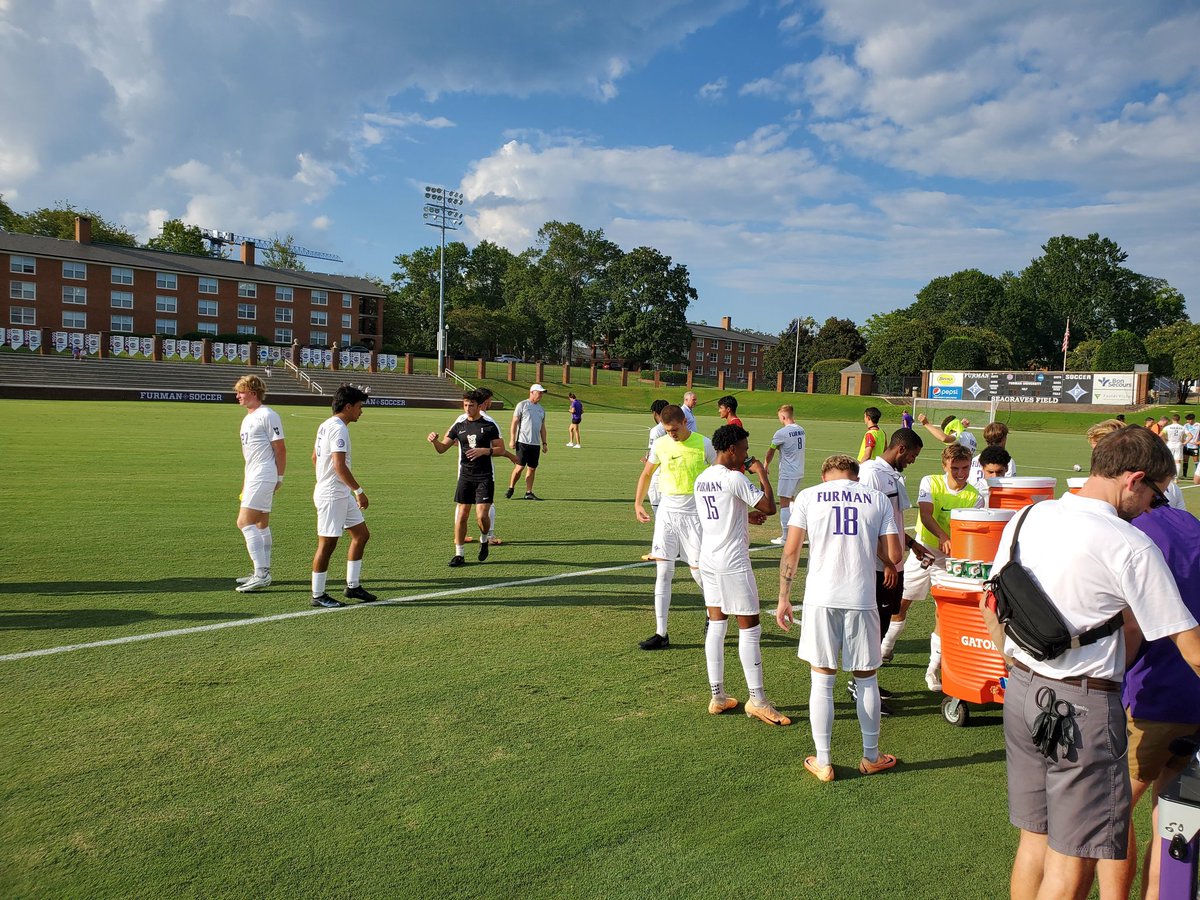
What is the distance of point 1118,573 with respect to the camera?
9.05ft

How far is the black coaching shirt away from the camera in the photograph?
9.94 metres

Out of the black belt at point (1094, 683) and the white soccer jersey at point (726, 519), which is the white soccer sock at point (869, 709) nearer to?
the white soccer jersey at point (726, 519)

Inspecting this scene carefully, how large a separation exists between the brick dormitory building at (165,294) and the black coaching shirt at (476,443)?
2818 inches

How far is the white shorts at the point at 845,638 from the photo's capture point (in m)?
4.53

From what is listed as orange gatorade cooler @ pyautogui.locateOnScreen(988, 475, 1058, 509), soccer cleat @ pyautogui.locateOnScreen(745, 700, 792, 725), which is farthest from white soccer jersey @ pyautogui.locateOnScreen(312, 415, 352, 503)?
orange gatorade cooler @ pyautogui.locateOnScreen(988, 475, 1058, 509)

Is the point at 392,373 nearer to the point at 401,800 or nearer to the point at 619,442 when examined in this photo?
the point at 619,442

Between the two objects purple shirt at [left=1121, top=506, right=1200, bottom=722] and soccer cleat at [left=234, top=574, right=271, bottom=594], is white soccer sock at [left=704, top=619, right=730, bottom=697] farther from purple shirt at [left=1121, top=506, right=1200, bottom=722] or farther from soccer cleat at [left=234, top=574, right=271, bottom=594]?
soccer cleat at [left=234, top=574, right=271, bottom=594]

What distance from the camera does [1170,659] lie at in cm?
319

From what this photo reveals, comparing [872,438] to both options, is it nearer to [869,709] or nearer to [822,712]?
[869,709]

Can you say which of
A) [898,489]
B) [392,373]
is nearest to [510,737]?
[898,489]

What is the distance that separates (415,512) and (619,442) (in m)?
17.0

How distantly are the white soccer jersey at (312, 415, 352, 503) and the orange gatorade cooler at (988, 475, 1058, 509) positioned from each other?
18.5 feet

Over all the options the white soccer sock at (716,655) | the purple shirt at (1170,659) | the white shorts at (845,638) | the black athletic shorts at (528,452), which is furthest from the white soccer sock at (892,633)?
the black athletic shorts at (528,452)

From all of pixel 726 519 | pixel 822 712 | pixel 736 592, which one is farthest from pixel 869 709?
pixel 726 519
